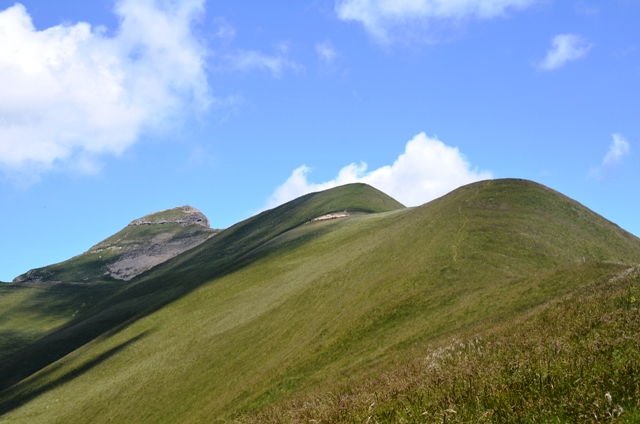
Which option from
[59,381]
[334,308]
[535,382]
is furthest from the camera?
[59,381]

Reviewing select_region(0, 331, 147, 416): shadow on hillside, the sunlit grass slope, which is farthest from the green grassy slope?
select_region(0, 331, 147, 416): shadow on hillside

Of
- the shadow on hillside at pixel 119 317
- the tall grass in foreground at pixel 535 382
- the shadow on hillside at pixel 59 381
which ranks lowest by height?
the tall grass in foreground at pixel 535 382

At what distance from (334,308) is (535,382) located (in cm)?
4201

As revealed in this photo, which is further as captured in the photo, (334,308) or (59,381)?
(59,381)

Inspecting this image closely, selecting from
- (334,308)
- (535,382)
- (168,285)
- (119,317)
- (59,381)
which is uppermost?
(168,285)

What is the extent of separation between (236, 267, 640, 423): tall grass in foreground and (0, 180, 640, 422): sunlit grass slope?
31.2ft

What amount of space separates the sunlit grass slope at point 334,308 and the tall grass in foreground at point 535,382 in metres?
9.49

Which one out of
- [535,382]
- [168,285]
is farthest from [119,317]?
[535,382]

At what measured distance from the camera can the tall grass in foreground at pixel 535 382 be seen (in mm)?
10547

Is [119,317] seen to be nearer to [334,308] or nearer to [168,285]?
[168,285]

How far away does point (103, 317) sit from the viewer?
116 m

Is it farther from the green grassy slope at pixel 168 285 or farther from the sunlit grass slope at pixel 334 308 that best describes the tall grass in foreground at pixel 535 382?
the green grassy slope at pixel 168 285

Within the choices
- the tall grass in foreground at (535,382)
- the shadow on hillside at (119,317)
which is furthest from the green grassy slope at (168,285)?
the tall grass in foreground at (535,382)

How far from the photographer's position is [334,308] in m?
53.6
